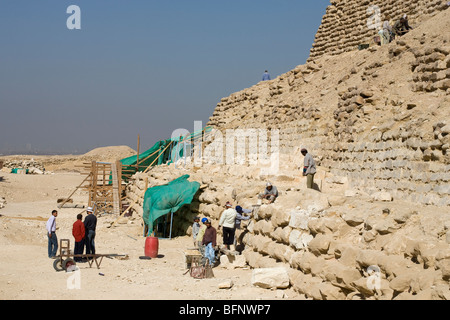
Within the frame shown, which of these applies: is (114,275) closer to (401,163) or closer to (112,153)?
(401,163)

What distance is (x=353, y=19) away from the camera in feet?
78.9

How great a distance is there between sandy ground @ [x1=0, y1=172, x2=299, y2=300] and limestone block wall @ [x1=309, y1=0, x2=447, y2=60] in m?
12.6

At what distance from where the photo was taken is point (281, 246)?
9328mm

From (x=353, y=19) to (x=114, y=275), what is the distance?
1817 cm

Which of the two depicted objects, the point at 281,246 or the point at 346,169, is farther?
the point at 346,169

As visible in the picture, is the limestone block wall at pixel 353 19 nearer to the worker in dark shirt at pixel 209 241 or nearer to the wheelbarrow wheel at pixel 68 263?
the worker in dark shirt at pixel 209 241

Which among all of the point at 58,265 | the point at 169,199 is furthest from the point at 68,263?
the point at 169,199

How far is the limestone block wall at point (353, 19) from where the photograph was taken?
20188mm

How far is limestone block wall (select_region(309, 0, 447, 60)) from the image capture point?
2019 centimetres

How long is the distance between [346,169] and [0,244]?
870 cm

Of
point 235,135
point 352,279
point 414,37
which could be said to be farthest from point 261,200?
point 235,135

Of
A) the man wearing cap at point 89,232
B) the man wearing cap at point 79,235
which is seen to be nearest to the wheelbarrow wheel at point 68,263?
the man wearing cap at point 79,235

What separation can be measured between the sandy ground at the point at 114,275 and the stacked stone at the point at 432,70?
20.8 feet
